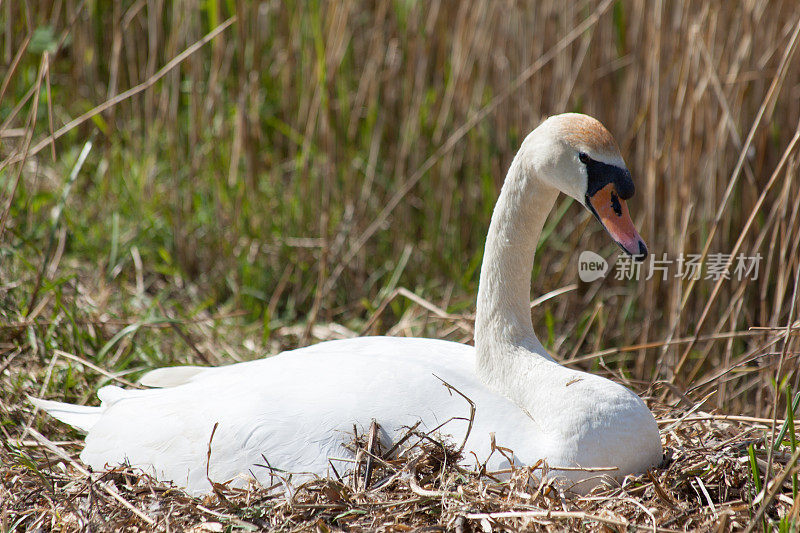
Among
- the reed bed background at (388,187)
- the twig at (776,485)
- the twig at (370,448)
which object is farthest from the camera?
the reed bed background at (388,187)

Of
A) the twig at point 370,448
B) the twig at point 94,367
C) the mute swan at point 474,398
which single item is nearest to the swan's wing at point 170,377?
the mute swan at point 474,398

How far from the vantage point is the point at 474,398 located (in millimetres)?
2502

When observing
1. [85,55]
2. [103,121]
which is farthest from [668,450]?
[85,55]

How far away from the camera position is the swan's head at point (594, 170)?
7.66 ft

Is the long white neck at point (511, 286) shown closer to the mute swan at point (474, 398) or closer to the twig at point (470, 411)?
the mute swan at point (474, 398)

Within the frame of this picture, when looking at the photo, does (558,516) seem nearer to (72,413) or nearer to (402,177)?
(72,413)

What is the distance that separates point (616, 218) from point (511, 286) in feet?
1.50

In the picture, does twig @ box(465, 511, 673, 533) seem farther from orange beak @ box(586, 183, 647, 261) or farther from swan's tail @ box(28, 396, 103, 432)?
swan's tail @ box(28, 396, 103, 432)

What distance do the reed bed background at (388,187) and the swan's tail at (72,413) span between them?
0.37 m

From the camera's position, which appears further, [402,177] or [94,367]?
[402,177]

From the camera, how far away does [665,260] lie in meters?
3.94

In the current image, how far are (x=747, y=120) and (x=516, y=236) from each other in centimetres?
200

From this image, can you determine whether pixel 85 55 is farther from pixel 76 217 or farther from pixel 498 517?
pixel 498 517

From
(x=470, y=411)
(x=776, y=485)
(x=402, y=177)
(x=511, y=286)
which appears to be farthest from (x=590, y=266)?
(x=776, y=485)
